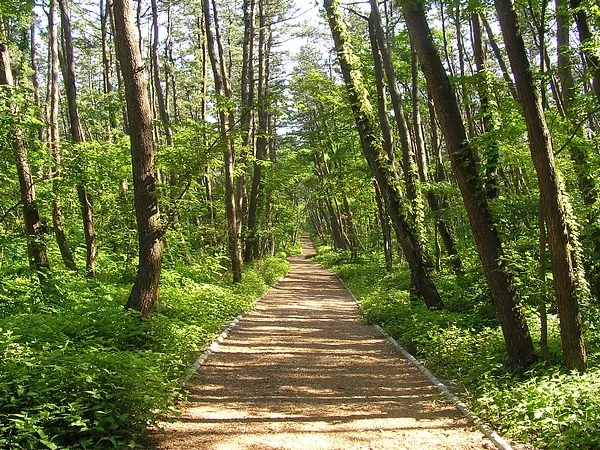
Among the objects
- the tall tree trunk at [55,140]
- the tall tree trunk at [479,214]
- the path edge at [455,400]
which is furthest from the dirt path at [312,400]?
the tall tree trunk at [55,140]

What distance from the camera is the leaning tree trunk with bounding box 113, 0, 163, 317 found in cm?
742

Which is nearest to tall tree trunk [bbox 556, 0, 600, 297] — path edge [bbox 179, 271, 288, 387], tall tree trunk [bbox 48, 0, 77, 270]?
path edge [bbox 179, 271, 288, 387]

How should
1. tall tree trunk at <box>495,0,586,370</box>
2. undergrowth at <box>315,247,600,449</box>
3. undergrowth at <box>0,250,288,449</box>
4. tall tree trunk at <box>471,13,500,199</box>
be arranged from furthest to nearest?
tall tree trunk at <box>471,13,500,199</box> → tall tree trunk at <box>495,0,586,370</box> → undergrowth at <box>315,247,600,449</box> → undergrowth at <box>0,250,288,449</box>

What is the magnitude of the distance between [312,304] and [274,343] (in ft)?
20.9

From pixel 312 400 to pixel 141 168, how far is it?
423 centimetres

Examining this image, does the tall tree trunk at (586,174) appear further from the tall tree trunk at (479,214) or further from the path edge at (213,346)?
the path edge at (213,346)

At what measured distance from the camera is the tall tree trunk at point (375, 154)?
11.1 metres

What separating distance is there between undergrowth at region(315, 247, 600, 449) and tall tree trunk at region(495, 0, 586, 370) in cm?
49

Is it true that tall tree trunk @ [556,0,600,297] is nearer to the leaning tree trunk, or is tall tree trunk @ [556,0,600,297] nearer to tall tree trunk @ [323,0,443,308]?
tall tree trunk @ [323,0,443,308]

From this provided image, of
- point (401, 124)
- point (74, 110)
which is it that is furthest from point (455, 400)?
point (74, 110)

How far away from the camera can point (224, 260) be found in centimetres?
1767

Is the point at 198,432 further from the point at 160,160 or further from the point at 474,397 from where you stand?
the point at 160,160

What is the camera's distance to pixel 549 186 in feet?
17.3

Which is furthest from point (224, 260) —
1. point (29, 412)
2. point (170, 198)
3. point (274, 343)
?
point (29, 412)
